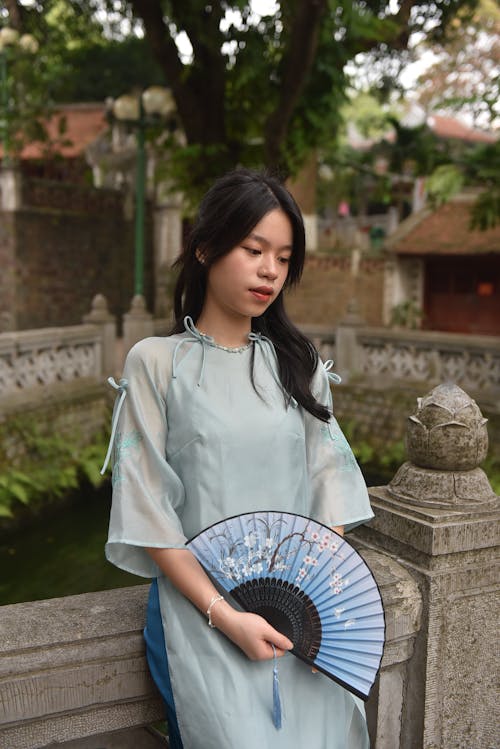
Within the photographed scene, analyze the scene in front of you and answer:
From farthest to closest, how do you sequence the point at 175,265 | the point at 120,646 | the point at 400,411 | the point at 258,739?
the point at 400,411, the point at 175,265, the point at 120,646, the point at 258,739

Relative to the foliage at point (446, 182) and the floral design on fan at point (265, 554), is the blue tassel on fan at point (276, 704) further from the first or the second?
the foliage at point (446, 182)

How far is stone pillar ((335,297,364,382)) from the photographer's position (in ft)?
35.3

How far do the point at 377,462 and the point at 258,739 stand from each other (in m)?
9.24

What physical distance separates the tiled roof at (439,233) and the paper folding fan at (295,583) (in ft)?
49.7

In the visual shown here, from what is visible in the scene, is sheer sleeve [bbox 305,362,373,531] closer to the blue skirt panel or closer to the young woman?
the young woman

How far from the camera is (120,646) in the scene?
1966 mm

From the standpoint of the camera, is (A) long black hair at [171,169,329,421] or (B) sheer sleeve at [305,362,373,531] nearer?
(A) long black hair at [171,169,329,421]

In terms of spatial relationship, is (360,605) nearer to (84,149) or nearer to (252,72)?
(252,72)

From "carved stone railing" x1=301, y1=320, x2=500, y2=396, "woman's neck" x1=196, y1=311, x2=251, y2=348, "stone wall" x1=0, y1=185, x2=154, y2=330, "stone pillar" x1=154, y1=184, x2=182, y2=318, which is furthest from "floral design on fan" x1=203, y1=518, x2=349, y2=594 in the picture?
"stone pillar" x1=154, y1=184, x2=182, y2=318

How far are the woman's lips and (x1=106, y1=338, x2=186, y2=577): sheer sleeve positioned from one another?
28 cm

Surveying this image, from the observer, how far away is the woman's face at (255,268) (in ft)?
6.35

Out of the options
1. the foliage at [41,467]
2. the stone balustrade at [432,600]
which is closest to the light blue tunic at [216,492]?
the stone balustrade at [432,600]

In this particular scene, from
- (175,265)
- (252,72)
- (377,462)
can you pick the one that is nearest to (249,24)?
(252,72)

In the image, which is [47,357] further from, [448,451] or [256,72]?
[448,451]
